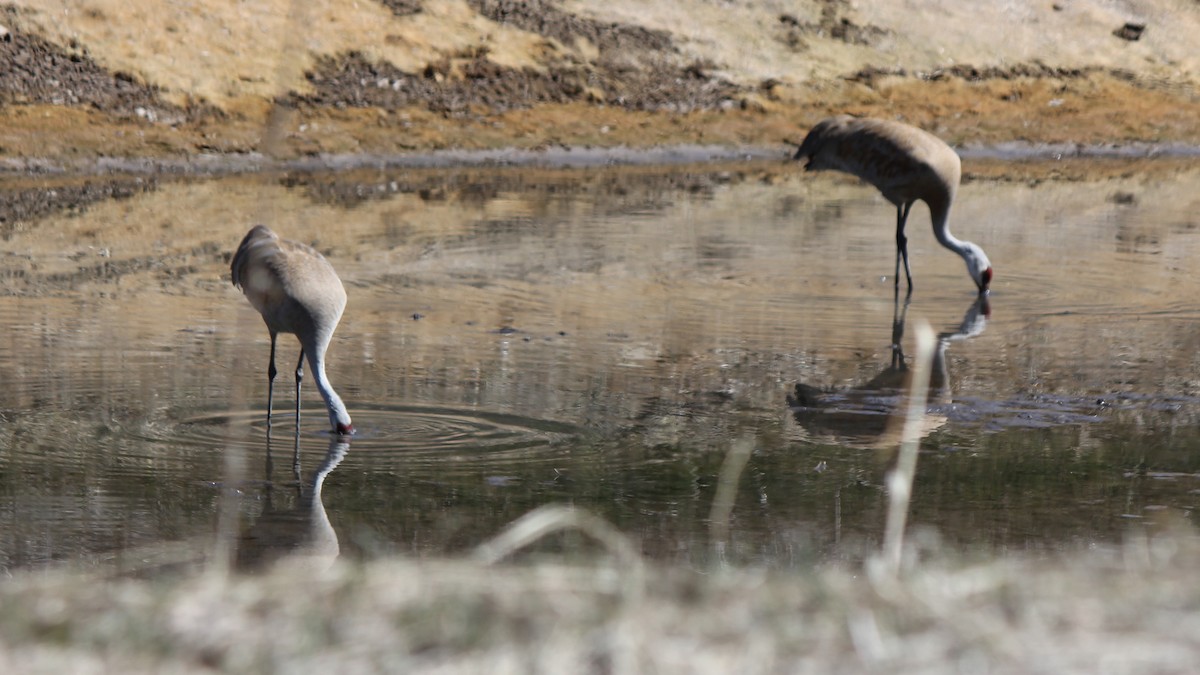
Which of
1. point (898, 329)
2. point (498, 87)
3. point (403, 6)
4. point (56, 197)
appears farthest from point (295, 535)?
point (403, 6)

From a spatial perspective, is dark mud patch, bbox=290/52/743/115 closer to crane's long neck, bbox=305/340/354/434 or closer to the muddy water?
the muddy water

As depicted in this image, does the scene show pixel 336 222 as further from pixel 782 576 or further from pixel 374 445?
pixel 782 576

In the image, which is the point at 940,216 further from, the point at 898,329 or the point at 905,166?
the point at 898,329

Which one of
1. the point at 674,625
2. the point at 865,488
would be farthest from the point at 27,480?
the point at 674,625

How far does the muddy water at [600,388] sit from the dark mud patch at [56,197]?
445 millimetres

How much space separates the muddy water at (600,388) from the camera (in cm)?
573

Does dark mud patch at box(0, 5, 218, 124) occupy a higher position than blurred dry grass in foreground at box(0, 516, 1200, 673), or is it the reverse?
dark mud patch at box(0, 5, 218, 124)

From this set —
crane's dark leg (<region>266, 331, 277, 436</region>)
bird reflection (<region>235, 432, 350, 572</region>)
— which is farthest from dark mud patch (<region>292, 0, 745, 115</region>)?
bird reflection (<region>235, 432, 350, 572</region>)

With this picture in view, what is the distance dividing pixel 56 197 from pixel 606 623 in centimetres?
1663

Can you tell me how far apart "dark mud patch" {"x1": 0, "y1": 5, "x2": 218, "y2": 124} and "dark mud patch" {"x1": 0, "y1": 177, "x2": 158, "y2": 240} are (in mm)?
3363

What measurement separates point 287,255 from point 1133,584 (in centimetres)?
508

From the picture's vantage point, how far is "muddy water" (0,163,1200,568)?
18.8 ft

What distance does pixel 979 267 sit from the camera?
38.6ft

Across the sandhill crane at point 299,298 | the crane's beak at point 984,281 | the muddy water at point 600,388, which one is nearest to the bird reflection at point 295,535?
the muddy water at point 600,388
